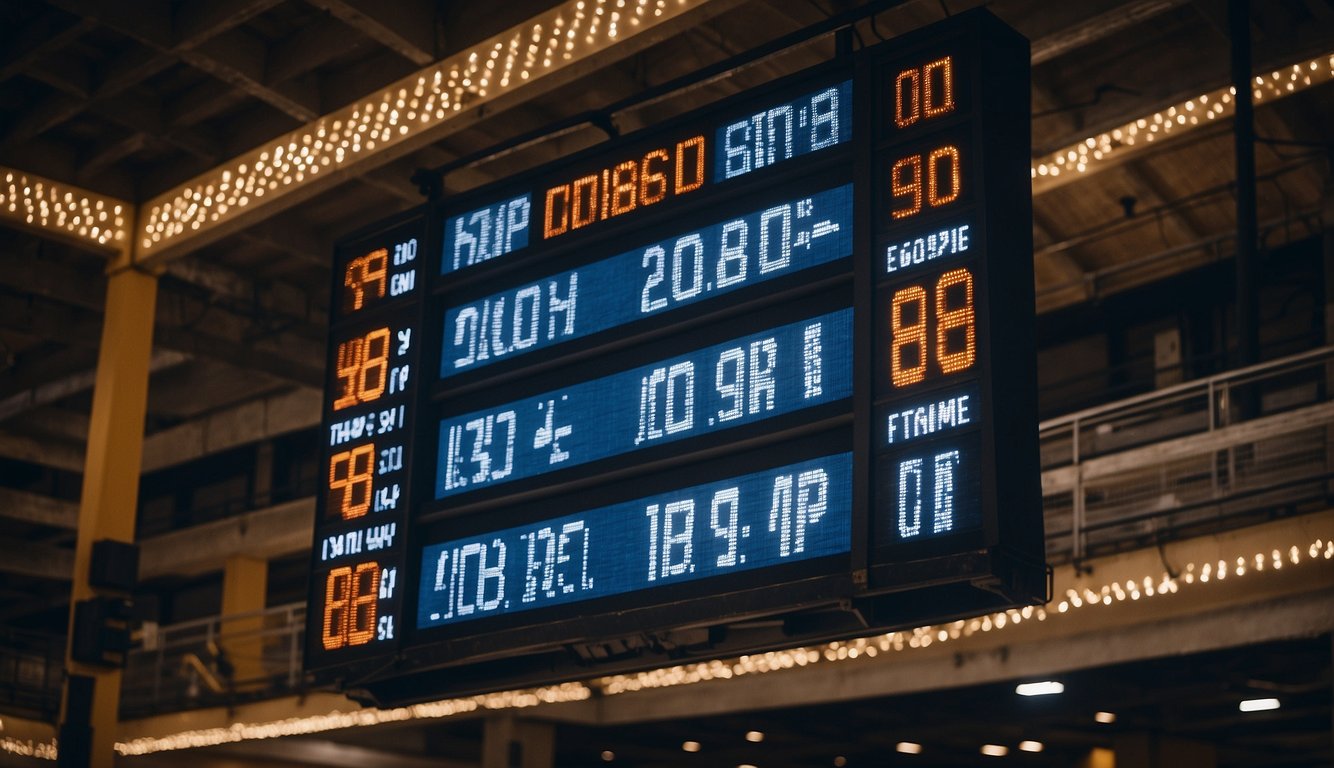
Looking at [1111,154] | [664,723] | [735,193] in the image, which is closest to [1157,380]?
[1111,154]

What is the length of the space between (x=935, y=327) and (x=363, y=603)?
12.1ft

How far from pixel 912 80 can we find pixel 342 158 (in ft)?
17.9

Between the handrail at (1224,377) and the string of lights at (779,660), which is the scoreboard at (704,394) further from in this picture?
the handrail at (1224,377)

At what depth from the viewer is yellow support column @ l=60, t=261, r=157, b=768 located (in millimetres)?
14266

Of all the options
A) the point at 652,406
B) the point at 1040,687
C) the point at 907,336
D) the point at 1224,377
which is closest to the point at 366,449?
the point at 652,406

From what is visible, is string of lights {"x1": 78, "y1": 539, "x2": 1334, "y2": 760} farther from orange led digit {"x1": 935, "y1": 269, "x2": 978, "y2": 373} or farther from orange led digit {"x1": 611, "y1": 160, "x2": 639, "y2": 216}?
orange led digit {"x1": 611, "y1": 160, "x2": 639, "y2": 216}

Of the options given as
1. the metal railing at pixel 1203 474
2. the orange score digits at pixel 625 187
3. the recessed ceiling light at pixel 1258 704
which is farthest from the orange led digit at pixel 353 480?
the recessed ceiling light at pixel 1258 704

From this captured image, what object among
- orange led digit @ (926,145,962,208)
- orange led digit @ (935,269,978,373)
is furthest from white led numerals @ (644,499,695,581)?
orange led digit @ (926,145,962,208)

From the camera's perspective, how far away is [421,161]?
50.1 feet

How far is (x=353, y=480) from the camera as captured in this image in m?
10.3

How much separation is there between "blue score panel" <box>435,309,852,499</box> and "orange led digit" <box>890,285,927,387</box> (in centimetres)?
27

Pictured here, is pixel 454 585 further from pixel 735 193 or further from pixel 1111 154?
pixel 1111 154

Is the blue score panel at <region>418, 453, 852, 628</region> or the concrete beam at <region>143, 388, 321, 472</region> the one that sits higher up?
the concrete beam at <region>143, 388, 321, 472</region>

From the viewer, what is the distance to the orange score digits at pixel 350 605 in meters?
9.84
